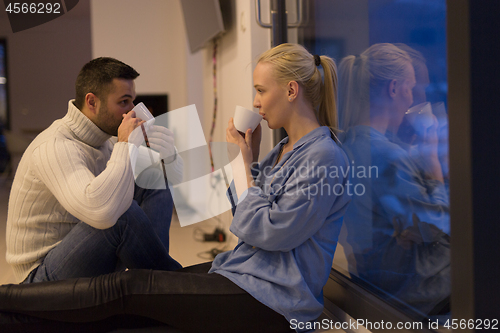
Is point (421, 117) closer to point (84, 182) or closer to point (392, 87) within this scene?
point (392, 87)

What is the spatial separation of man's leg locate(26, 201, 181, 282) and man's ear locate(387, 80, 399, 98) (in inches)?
33.6

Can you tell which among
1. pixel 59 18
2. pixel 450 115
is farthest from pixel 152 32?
pixel 450 115

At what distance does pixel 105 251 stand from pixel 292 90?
29.6 inches

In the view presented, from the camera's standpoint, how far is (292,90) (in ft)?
3.74

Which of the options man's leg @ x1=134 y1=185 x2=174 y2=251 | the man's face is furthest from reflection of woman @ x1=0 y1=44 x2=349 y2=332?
the man's face

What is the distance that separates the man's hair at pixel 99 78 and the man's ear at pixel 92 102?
0.01 meters

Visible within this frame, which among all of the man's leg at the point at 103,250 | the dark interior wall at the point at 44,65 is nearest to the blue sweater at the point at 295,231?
the man's leg at the point at 103,250

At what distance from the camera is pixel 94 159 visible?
1.42 meters

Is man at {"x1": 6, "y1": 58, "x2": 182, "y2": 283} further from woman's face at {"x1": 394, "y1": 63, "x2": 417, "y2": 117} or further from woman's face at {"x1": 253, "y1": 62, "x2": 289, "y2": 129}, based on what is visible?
woman's face at {"x1": 394, "y1": 63, "x2": 417, "y2": 117}

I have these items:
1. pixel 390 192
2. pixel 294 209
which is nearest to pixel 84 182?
pixel 294 209

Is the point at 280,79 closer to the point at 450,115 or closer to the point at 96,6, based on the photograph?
the point at 450,115

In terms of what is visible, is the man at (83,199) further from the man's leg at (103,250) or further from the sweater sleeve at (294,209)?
the sweater sleeve at (294,209)

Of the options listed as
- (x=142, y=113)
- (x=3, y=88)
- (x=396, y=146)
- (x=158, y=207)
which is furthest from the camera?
(x=3, y=88)

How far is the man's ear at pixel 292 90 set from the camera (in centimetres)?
113
